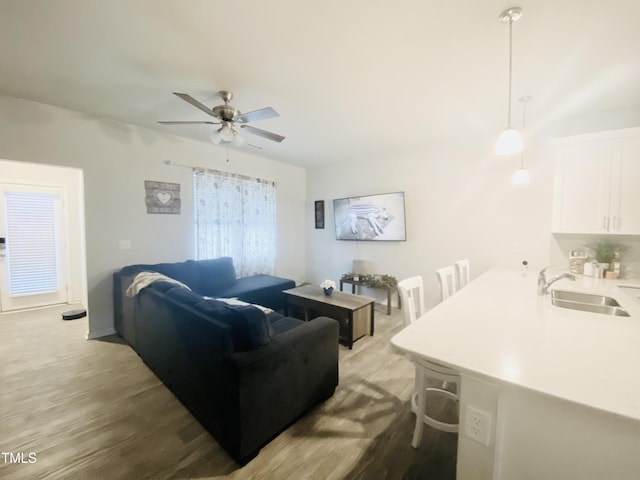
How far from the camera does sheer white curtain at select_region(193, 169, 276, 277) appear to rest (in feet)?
13.4

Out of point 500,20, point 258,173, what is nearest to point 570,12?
point 500,20

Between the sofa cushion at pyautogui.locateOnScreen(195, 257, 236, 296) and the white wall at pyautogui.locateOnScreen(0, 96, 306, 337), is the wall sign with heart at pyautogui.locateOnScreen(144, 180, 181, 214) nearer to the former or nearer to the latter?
the white wall at pyautogui.locateOnScreen(0, 96, 306, 337)

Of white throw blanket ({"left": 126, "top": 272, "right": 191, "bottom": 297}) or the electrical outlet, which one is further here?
white throw blanket ({"left": 126, "top": 272, "right": 191, "bottom": 297})

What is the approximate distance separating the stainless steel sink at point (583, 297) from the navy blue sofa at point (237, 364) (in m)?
1.84

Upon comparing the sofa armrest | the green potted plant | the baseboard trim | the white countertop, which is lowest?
the baseboard trim

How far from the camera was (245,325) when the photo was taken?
61.0 inches

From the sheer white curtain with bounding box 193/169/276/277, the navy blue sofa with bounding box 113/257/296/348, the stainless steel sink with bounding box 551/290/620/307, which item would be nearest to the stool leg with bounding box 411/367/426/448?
the stainless steel sink with bounding box 551/290/620/307

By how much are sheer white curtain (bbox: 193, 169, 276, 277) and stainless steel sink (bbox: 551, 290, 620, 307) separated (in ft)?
13.3

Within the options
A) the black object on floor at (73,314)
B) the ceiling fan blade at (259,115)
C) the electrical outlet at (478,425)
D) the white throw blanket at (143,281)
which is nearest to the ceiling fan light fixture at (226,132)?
the ceiling fan blade at (259,115)

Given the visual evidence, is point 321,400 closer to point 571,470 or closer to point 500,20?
point 571,470

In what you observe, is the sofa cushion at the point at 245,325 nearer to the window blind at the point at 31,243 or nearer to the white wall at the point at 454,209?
the white wall at the point at 454,209

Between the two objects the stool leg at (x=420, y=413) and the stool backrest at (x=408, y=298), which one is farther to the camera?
the stool backrest at (x=408, y=298)

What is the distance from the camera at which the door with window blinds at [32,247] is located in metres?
4.04

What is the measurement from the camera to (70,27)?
1.71 meters
